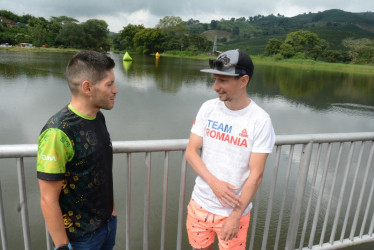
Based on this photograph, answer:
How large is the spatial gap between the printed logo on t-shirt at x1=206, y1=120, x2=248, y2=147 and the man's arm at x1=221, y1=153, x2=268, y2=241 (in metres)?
0.10

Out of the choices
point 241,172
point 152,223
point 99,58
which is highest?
point 99,58

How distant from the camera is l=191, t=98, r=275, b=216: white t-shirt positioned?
1.39 meters

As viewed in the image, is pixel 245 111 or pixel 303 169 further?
pixel 303 169

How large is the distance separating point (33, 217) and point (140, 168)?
1.98 metres

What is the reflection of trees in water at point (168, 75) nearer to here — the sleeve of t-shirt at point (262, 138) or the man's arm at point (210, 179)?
the man's arm at point (210, 179)

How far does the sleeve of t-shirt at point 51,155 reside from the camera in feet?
3.41

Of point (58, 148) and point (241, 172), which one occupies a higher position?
point (58, 148)

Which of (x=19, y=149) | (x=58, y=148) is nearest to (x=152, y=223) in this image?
(x=19, y=149)

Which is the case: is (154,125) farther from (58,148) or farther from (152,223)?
(58,148)

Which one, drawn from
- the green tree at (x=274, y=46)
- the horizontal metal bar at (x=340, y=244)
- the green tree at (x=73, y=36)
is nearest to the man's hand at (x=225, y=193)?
the horizontal metal bar at (x=340, y=244)

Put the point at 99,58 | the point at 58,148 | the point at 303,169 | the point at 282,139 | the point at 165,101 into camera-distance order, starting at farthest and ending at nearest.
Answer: the point at 165,101, the point at 303,169, the point at 282,139, the point at 99,58, the point at 58,148

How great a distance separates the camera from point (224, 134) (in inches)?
56.9

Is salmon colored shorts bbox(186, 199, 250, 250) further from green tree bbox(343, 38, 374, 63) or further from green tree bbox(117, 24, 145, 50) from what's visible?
green tree bbox(117, 24, 145, 50)

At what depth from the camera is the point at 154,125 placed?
8.19 meters
